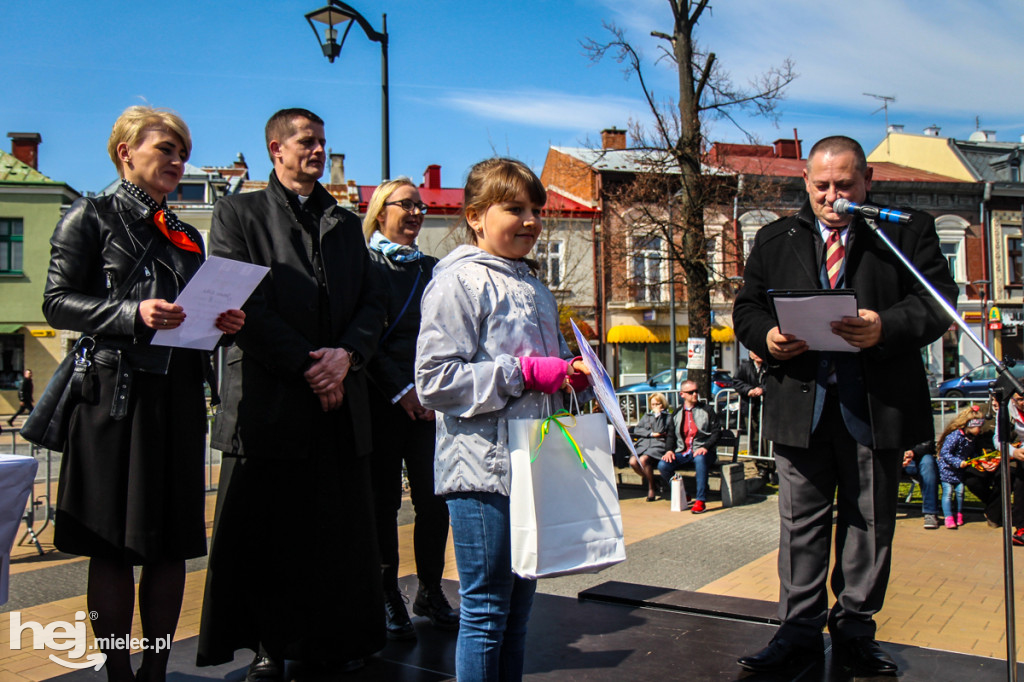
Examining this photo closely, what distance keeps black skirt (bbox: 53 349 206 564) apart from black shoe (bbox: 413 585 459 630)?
4.59ft

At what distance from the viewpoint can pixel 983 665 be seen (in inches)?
130

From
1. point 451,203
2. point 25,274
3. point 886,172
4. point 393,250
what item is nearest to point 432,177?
point 451,203

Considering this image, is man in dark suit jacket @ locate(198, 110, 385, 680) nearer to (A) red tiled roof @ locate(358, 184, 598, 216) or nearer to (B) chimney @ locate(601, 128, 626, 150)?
(A) red tiled roof @ locate(358, 184, 598, 216)

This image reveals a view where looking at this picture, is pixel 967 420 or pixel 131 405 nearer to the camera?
pixel 131 405

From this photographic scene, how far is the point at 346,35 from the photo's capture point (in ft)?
32.7

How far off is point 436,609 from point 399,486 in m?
0.62

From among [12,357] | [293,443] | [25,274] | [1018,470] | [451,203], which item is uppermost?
[451,203]

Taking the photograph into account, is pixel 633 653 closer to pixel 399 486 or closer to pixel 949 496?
pixel 399 486

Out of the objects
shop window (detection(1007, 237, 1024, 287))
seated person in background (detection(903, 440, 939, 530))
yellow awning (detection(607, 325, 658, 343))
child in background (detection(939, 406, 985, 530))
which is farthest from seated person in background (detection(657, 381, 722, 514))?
shop window (detection(1007, 237, 1024, 287))

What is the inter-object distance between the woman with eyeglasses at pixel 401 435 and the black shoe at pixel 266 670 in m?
0.70

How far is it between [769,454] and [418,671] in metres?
7.21

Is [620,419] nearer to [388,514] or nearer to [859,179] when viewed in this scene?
[859,179]

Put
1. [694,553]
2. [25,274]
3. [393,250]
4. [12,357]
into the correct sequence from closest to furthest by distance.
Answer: [393,250]
[694,553]
[12,357]
[25,274]

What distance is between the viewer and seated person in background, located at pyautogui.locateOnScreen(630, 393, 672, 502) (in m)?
9.22
